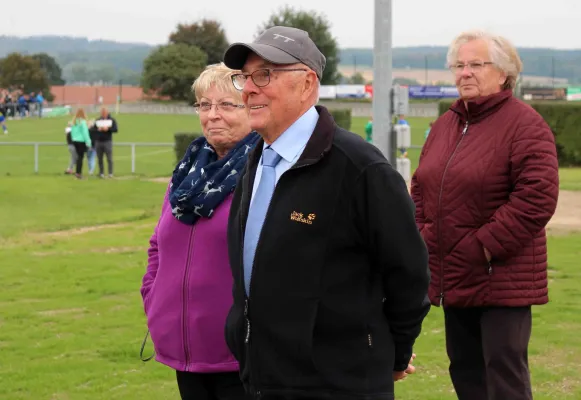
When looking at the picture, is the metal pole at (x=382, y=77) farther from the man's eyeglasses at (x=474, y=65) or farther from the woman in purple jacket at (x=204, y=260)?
the woman in purple jacket at (x=204, y=260)

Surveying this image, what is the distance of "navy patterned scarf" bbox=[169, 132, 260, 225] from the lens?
387 cm

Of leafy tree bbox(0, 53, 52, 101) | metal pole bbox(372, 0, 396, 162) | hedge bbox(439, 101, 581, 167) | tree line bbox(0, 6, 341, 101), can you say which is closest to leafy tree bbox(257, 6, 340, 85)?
tree line bbox(0, 6, 341, 101)

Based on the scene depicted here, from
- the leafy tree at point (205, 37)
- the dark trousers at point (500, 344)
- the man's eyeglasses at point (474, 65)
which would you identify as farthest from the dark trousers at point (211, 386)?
the leafy tree at point (205, 37)

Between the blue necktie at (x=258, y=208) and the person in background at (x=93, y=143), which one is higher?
the blue necktie at (x=258, y=208)

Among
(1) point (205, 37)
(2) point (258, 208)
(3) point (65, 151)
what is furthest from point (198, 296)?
(1) point (205, 37)

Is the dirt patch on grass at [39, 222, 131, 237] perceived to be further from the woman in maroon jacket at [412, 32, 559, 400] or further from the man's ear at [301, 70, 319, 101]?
the man's ear at [301, 70, 319, 101]

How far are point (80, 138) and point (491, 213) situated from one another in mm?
21988

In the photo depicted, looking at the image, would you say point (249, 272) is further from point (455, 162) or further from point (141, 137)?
point (141, 137)

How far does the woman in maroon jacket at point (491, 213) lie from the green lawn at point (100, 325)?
1864mm

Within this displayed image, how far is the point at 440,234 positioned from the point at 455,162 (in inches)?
13.8

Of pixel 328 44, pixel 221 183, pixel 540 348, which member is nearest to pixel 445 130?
pixel 221 183

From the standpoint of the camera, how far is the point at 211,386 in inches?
159

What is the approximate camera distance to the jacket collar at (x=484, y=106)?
4.70m

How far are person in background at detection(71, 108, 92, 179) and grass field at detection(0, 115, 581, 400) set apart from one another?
6.44 metres
